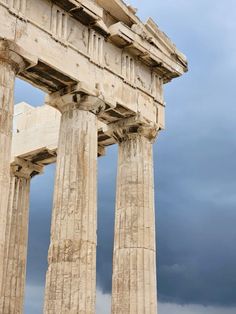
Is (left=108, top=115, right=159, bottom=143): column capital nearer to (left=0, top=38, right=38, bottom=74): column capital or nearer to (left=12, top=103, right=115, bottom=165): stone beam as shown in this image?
(left=12, top=103, right=115, bottom=165): stone beam

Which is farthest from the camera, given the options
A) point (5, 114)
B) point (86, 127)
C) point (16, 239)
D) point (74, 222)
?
point (16, 239)

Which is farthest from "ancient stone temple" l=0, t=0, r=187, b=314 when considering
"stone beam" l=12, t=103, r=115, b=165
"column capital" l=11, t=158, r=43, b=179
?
"column capital" l=11, t=158, r=43, b=179

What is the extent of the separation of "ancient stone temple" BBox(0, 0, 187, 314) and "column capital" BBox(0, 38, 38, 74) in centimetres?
4

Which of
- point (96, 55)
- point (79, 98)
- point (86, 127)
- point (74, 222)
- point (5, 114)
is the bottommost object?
point (74, 222)

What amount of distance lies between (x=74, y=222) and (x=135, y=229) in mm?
4332

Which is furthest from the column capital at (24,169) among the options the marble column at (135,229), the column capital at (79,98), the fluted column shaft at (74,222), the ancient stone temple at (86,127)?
the fluted column shaft at (74,222)

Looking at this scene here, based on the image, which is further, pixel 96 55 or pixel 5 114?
pixel 96 55

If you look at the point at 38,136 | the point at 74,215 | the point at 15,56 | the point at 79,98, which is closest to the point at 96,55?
the point at 79,98

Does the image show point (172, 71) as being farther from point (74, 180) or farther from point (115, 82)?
point (74, 180)

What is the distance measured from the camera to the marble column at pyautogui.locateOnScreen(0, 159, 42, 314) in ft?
106

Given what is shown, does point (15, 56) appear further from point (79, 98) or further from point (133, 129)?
point (133, 129)

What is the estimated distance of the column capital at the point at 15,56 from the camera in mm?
23750

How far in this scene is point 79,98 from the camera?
27406 mm

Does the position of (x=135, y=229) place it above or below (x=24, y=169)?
below
